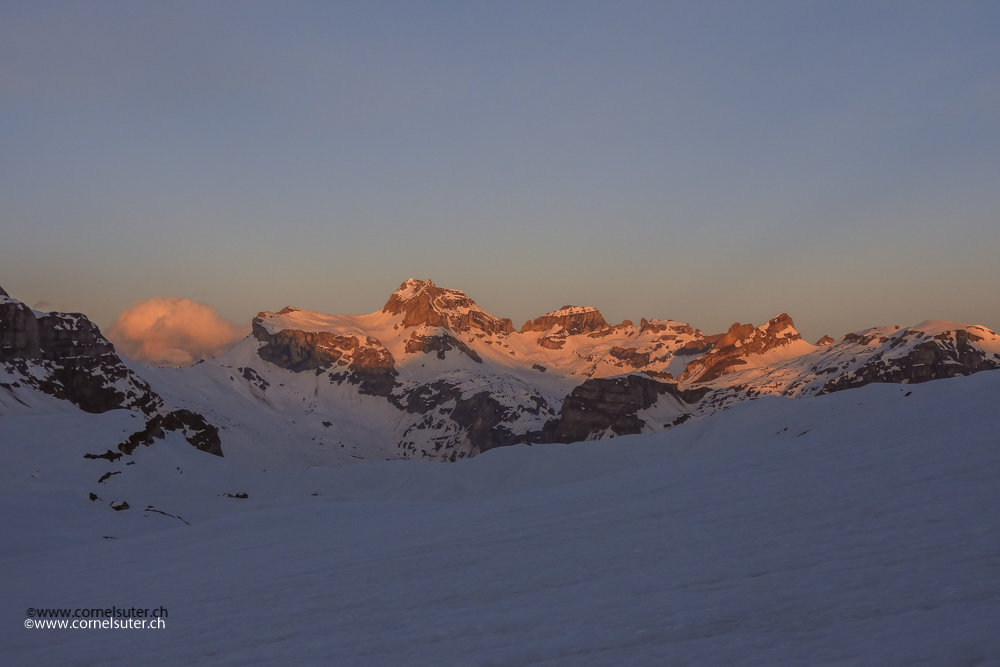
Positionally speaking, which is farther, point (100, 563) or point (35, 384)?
point (35, 384)

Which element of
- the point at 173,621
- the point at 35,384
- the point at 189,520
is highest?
the point at 35,384

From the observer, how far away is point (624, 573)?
13375mm

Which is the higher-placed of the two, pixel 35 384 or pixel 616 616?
pixel 35 384

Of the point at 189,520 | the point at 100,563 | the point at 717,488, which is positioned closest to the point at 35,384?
the point at 189,520

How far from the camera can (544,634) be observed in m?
10.8

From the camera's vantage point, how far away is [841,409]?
143 feet

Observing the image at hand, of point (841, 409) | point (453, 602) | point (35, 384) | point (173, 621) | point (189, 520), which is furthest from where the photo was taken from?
point (35, 384)

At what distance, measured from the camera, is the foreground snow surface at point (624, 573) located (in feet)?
31.5

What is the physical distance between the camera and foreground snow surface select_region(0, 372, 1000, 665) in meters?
9.59

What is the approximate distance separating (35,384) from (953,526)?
683 feet

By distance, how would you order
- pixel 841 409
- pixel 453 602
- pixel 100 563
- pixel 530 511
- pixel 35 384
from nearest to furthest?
pixel 453 602 → pixel 530 511 → pixel 100 563 → pixel 841 409 → pixel 35 384

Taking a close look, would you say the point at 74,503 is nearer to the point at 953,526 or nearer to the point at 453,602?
the point at 453,602

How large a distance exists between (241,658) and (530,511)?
10.6 meters

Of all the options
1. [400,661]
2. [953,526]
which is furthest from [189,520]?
[953,526]
